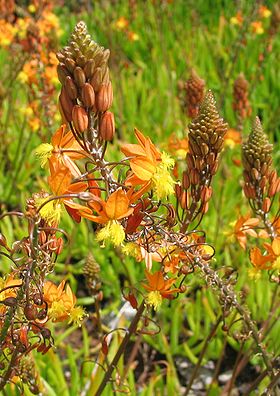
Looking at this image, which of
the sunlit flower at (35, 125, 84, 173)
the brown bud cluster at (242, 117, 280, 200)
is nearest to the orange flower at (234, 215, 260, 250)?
the brown bud cluster at (242, 117, 280, 200)

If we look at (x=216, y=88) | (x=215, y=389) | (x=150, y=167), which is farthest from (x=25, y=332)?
(x=216, y=88)

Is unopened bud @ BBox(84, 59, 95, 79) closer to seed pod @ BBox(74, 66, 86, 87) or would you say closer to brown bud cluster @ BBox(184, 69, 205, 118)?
seed pod @ BBox(74, 66, 86, 87)

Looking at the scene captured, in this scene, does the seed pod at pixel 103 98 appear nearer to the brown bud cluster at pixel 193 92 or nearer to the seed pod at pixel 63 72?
the seed pod at pixel 63 72

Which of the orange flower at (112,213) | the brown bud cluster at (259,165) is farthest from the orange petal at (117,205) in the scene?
the brown bud cluster at (259,165)

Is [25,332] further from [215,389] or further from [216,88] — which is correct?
[216,88]

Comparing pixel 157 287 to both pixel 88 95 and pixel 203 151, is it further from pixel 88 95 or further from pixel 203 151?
pixel 88 95

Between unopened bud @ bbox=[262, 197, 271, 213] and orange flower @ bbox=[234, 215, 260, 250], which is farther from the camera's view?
orange flower @ bbox=[234, 215, 260, 250]

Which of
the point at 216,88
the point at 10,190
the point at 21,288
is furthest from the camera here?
the point at 216,88
